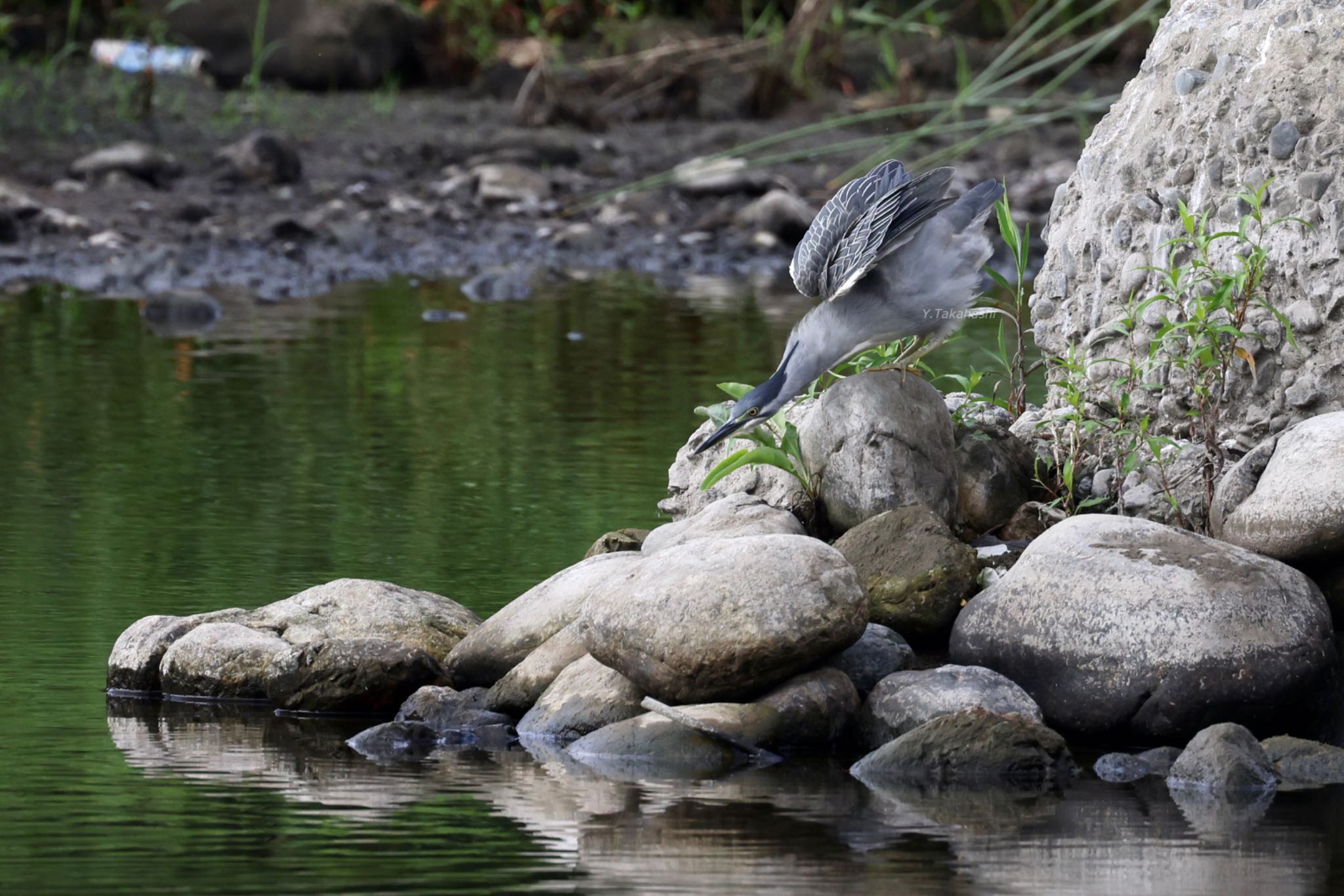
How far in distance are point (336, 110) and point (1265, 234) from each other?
1548cm

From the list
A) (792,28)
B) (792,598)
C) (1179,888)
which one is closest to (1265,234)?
(792,598)

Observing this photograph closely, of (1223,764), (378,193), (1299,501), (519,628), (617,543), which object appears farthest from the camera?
(378,193)

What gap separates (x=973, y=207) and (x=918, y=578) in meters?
1.22

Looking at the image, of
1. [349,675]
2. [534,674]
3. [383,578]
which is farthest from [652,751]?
[383,578]

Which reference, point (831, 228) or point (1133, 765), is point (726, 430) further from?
point (1133, 765)

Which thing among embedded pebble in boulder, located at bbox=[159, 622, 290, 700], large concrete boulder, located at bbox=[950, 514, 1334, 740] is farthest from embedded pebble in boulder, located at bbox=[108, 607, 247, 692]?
large concrete boulder, located at bbox=[950, 514, 1334, 740]

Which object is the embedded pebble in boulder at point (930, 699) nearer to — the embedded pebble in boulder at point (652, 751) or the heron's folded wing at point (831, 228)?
the embedded pebble in boulder at point (652, 751)

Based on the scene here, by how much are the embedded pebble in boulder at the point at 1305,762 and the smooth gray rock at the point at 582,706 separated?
58.7 inches

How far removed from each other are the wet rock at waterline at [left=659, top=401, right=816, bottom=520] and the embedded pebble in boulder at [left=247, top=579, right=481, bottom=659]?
94 cm

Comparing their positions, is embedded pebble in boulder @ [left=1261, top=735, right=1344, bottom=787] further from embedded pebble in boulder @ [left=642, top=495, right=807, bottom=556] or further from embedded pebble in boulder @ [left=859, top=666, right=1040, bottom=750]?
embedded pebble in boulder @ [left=642, top=495, right=807, bottom=556]

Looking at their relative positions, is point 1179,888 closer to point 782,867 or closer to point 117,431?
point 782,867

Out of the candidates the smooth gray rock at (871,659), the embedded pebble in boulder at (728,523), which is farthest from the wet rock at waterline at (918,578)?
the embedded pebble in boulder at (728,523)

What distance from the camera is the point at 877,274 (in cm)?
623

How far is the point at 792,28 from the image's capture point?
21.2 metres
